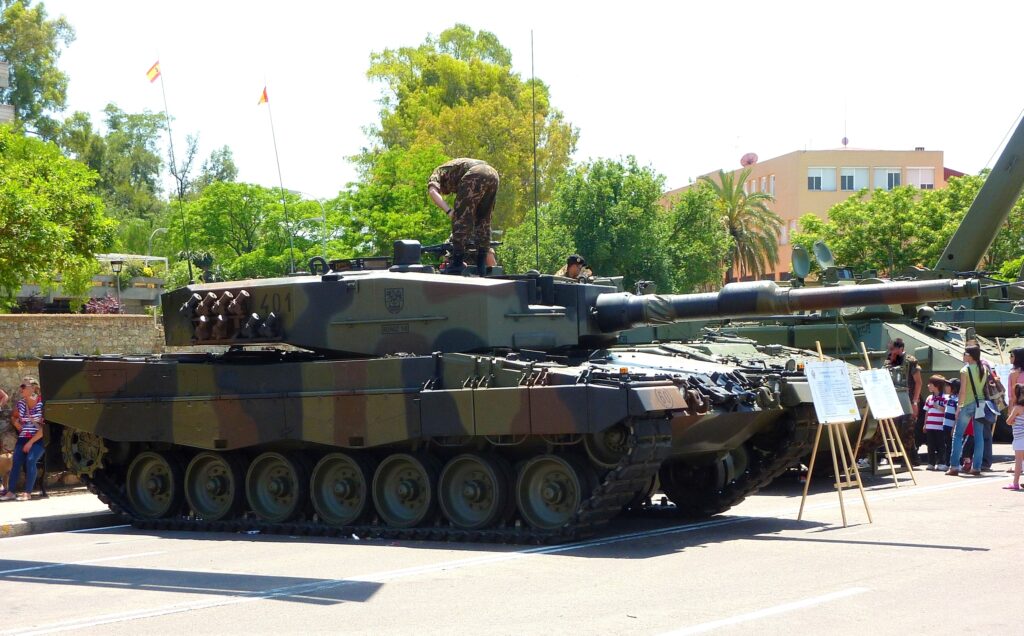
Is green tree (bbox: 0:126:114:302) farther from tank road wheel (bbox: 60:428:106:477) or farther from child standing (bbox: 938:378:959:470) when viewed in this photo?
child standing (bbox: 938:378:959:470)

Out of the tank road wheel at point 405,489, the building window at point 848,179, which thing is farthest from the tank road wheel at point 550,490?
the building window at point 848,179

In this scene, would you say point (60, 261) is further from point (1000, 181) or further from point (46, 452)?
point (1000, 181)

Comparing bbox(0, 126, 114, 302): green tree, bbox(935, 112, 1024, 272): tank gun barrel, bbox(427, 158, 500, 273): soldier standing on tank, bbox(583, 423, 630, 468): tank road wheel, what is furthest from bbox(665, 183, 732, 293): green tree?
bbox(583, 423, 630, 468): tank road wheel

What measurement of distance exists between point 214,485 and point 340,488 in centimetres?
196

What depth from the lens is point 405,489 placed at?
44.2 ft

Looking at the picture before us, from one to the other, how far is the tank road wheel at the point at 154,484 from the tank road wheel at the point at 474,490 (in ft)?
13.1

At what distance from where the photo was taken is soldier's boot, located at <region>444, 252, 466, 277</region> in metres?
14.6

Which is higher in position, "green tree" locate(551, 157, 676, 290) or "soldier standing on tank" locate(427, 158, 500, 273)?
"green tree" locate(551, 157, 676, 290)

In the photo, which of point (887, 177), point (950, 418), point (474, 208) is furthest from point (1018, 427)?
point (887, 177)

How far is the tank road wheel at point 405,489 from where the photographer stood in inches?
520

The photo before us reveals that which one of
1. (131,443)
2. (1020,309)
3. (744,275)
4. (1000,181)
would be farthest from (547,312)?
(744,275)

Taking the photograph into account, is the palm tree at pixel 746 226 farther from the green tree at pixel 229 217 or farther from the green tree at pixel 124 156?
the green tree at pixel 124 156

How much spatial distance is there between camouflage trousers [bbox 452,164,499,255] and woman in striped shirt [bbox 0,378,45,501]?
6.34m

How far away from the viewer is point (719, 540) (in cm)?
1217
